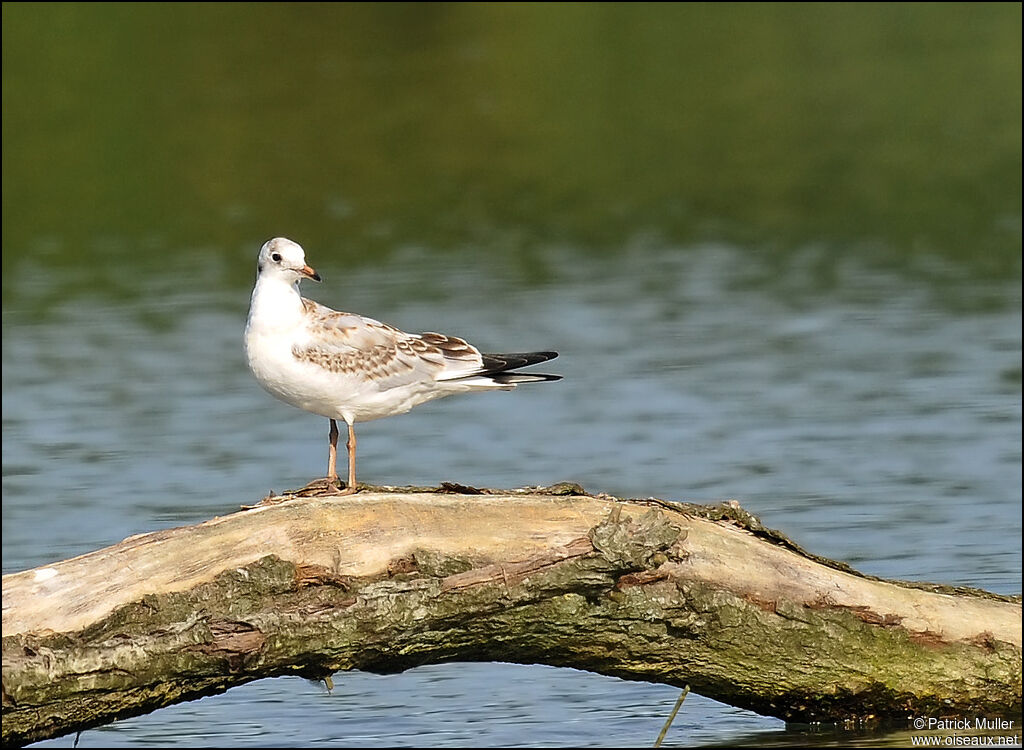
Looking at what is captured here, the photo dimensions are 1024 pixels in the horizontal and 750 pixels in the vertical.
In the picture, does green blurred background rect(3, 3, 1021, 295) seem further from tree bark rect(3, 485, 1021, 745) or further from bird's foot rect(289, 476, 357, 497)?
bird's foot rect(289, 476, 357, 497)

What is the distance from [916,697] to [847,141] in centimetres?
2014

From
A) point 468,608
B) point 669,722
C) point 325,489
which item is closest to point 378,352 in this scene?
point 325,489

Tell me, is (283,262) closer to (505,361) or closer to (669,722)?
(505,361)

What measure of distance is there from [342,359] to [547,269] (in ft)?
43.6

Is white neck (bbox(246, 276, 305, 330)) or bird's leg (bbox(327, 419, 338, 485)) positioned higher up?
white neck (bbox(246, 276, 305, 330))

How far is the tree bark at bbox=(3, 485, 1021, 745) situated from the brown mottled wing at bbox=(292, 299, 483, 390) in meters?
0.84

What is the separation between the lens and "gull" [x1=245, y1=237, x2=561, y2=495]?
881 centimetres

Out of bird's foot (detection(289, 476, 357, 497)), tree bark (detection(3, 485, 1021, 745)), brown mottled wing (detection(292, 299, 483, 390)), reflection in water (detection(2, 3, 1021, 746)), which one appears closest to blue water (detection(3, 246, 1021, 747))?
reflection in water (detection(2, 3, 1021, 746))

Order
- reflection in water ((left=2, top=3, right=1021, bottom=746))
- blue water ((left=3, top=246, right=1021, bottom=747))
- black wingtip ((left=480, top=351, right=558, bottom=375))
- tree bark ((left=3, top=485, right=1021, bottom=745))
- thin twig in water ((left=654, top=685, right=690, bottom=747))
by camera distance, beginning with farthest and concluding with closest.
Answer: reflection in water ((left=2, top=3, right=1021, bottom=746)) → blue water ((left=3, top=246, right=1021, bottom=747)) → black wingtip ((left=480, top=351, right=558, bottom=375)) → thin twig in water ((left=654, top=685, right=690, bottom=747)) → tree bark ((left=3, top=485, right=1021, bottom=745))

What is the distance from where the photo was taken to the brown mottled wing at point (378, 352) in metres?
8.85

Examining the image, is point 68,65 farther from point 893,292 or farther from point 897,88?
point 893,292

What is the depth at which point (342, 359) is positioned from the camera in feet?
29.1

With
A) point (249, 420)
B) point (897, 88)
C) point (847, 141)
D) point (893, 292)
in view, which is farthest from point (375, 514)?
point (897, 88)

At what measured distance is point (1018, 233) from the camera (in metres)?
22.2
